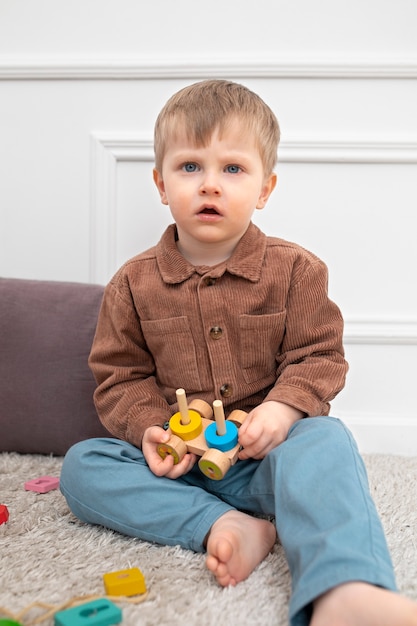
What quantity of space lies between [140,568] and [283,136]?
87cm

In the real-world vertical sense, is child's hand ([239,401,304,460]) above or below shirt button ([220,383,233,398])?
below

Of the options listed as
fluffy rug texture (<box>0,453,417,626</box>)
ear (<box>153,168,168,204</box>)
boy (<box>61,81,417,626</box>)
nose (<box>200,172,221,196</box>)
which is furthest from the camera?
ear (<box>153,168,168,204</box>)

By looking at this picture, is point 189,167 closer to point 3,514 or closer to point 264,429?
point 264,429

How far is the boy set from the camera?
0.81 meters

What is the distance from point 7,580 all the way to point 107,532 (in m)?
0.17

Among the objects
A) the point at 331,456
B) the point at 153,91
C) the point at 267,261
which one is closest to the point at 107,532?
the point at 331,456

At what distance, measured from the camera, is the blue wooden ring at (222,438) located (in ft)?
2.75

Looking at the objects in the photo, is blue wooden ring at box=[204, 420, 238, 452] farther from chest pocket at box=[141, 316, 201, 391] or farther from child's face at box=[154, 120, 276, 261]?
child's face at box=[154, 120, 276, 261]

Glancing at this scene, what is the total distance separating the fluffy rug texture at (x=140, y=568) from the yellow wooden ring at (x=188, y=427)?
0.46 ft

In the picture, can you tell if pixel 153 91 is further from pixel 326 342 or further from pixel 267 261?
pixel 326 342

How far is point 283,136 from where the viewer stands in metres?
1.30

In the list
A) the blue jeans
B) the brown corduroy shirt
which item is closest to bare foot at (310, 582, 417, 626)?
the blue jeans

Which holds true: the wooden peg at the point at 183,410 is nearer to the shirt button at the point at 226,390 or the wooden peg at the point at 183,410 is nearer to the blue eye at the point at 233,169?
the shirt button at the point at 226,390

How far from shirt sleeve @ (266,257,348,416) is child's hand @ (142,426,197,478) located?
15 cm
